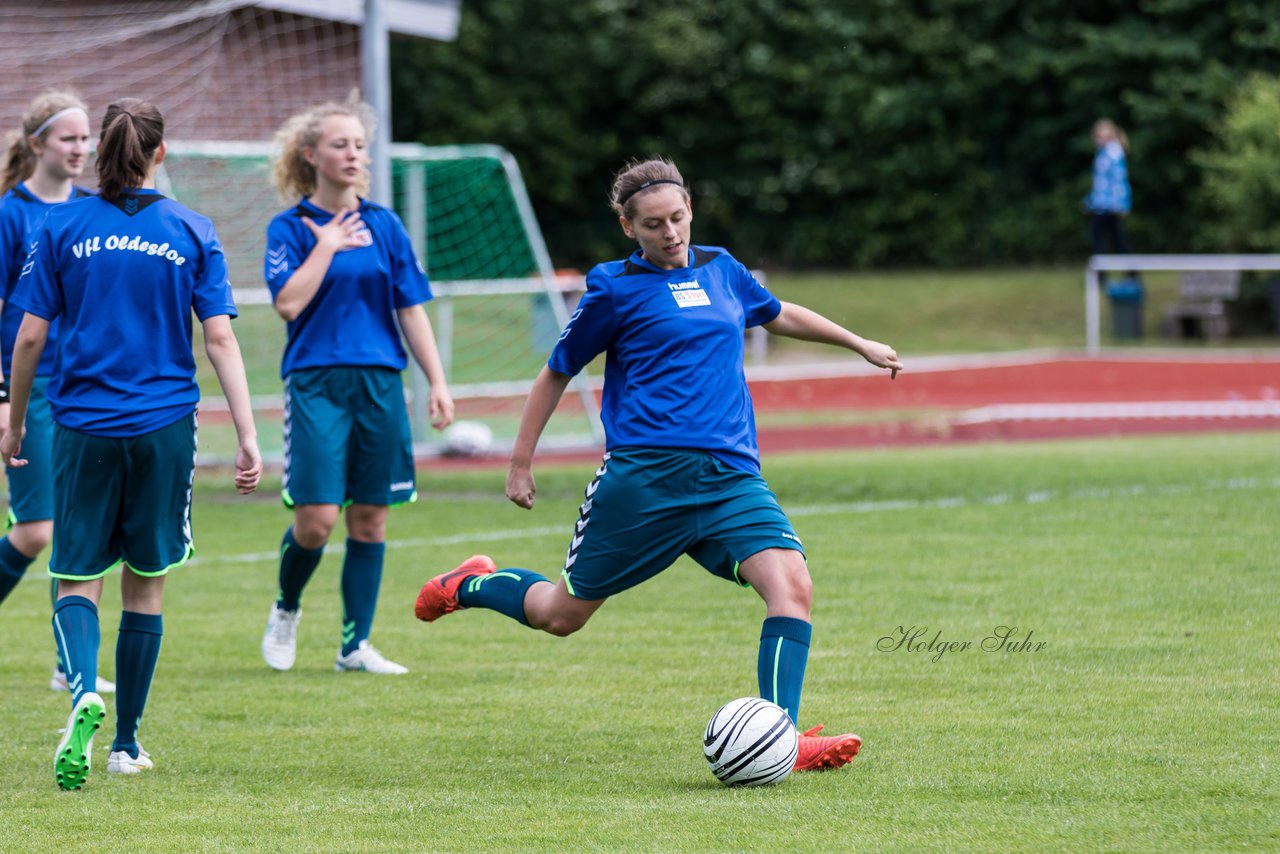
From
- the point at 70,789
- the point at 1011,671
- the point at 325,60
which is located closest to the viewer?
the point at 70,789

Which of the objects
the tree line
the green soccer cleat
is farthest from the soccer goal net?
the tree line

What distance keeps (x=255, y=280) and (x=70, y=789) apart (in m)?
11.1

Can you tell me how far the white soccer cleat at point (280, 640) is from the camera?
6.72 metres

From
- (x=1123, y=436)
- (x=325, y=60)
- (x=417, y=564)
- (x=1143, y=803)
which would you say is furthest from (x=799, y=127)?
(x=1143, y=803)

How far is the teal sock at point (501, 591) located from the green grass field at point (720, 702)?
0.41 metres

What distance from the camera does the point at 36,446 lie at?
21.1 ft

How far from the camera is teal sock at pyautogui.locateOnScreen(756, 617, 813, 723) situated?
479cm

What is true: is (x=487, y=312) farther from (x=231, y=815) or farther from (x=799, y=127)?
(x=799, y=127)

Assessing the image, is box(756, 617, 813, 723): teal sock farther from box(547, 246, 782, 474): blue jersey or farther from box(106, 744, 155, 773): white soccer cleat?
box(106, 744, 155, 773): white soccer cleat

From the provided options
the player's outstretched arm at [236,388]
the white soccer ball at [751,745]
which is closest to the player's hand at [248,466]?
the player's outstretched arm at [236,388]

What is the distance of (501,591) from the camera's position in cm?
541

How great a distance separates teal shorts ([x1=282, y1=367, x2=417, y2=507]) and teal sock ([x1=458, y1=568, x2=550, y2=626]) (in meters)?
1.13

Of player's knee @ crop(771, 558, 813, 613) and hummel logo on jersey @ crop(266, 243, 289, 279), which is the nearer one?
player's knee @ crop(771, 558, 813, 613)

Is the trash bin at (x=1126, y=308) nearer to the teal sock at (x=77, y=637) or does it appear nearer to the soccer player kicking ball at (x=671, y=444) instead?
the soccer player kicking ball at (x=671, y=444)
